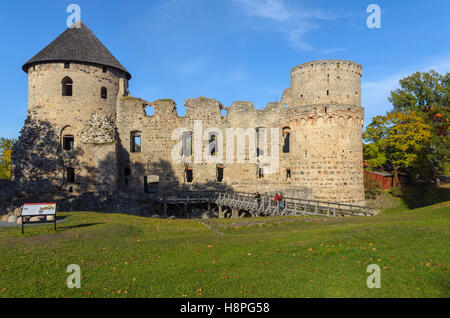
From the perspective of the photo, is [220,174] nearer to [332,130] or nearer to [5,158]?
[332,130]

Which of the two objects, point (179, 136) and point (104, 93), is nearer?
point (104, 93)

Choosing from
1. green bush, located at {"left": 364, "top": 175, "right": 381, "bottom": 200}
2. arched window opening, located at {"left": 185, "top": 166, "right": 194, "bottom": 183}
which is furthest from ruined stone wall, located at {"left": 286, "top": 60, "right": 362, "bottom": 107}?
arched window opening, located at {"left": 185, "top": 166, "right": 194, "bottom": 183}

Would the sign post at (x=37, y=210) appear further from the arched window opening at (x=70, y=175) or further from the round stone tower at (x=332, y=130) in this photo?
the round stone tower at (x=332, y=130)

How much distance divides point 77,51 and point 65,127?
6322 mm

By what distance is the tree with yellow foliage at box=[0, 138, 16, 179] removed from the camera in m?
46.0

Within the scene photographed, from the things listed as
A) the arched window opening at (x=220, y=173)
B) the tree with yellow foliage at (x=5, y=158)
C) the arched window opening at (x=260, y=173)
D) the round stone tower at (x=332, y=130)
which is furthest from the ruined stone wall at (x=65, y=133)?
the tree with yellow foliage at (x=5, y=158)

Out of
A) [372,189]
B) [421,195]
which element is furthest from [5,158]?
[421,195]

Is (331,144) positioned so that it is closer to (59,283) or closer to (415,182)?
(415,182)

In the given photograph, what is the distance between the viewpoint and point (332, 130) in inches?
1118

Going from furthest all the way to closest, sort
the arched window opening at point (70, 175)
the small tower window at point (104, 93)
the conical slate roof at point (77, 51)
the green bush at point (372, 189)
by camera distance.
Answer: the green bush at point (372, 189) → the small tower window at point (104, 93) → the arched window opening at point (70, 175) → the conical slate roof at point (77, 51)

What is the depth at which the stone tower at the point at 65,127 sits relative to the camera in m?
27.1

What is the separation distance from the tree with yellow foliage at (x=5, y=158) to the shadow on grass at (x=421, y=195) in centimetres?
4764

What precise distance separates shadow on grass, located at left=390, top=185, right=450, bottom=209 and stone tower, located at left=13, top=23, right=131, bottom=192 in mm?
27472

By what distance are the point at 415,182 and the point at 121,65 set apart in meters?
33.6
